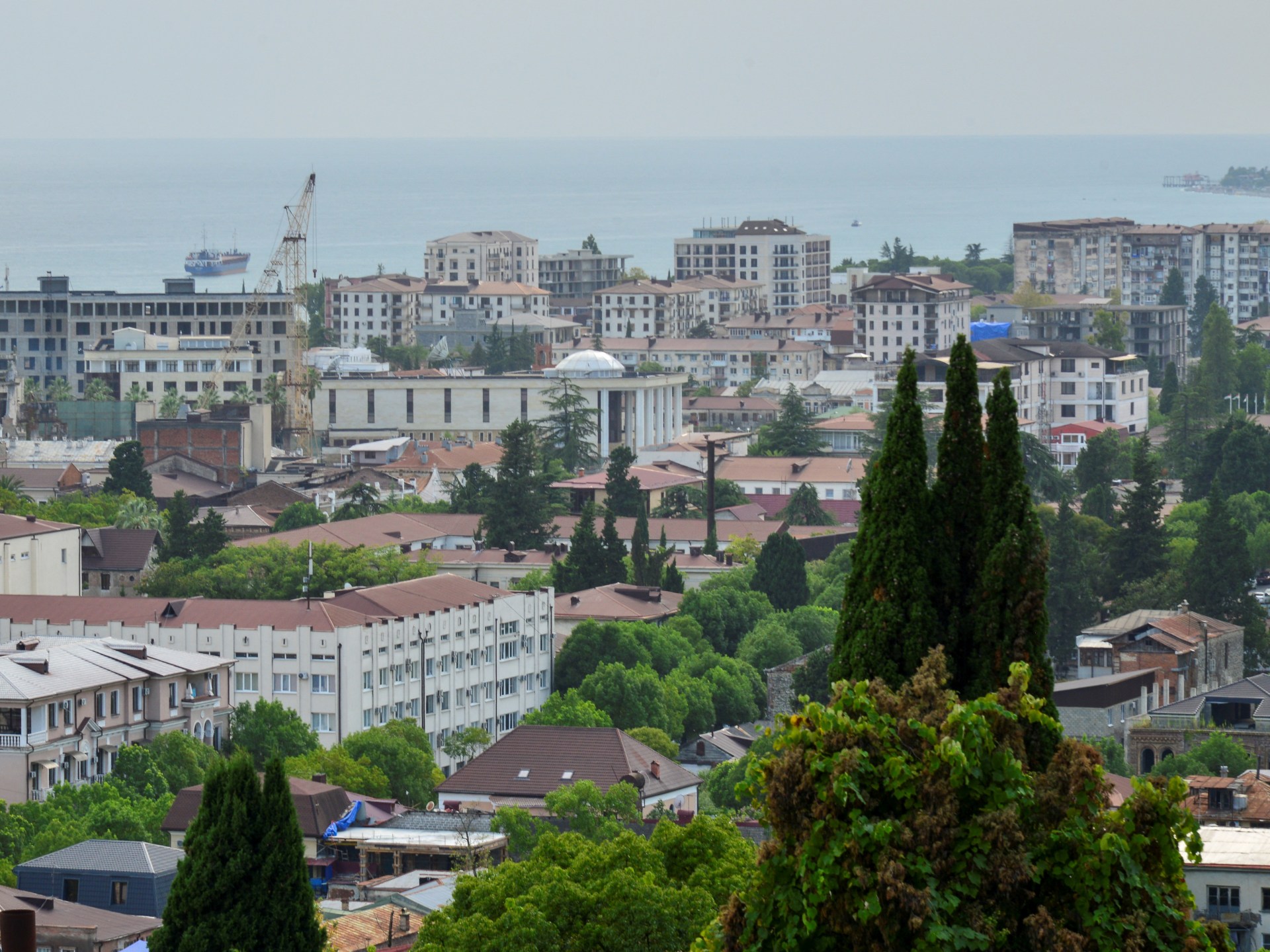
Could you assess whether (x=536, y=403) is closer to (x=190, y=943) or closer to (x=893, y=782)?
(x=190, y=943)

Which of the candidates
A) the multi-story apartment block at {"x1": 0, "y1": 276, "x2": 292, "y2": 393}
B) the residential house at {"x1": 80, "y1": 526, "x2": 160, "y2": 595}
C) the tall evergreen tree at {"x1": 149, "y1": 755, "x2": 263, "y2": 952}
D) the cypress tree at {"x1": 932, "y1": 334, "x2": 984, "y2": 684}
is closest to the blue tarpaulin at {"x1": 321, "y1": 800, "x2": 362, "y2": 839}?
the tall evergreen tree at {"x1": 149, "y1": 755, "x2": 263, "y2": 952}

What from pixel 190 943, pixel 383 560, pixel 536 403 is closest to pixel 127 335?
pixel 536 403

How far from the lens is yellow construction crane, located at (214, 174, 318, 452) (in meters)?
145

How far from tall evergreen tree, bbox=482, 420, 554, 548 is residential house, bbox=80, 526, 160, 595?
13615 mm

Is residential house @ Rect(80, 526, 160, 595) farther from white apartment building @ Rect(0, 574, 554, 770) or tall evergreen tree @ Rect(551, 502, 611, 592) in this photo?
white apartment building @ Rect(0, 574, 554, 770)

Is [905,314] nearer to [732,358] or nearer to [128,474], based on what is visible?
[732,358]

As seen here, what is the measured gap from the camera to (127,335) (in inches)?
6009

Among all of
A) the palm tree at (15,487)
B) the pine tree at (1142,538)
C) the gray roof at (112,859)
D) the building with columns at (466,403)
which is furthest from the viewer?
the building with columns at (466,403)

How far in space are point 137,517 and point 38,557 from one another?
41.6 ft

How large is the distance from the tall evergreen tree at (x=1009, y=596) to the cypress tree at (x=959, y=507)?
0.12 metres

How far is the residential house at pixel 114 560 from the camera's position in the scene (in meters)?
87.1

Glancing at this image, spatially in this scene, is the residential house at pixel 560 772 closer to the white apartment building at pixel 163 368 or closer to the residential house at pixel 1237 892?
the residential house at pixel 1237 892

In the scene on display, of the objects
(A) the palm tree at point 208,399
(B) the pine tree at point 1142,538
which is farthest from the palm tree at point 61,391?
(B) the pine tree at point 1142,538

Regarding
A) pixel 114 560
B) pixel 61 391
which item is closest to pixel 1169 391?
pixel 61 391
